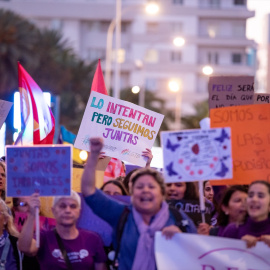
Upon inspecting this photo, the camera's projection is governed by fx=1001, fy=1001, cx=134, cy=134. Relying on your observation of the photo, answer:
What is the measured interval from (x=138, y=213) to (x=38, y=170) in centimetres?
89

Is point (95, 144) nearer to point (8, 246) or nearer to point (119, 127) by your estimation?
point (8, 246)

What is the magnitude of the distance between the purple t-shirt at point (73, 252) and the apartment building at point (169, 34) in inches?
2692

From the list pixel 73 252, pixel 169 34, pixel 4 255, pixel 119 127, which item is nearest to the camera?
pixel 73 252

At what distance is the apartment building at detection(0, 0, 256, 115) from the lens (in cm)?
7656

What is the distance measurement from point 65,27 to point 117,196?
7094cm

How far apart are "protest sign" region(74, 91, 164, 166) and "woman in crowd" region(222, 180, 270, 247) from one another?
3275mm

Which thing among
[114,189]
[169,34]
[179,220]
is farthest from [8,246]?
[169,34]

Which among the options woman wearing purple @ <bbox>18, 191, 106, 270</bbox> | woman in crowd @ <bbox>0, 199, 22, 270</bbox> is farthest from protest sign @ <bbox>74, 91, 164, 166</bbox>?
woman wearing purple @ <bbox>18, 191, 106, 270</bbox>

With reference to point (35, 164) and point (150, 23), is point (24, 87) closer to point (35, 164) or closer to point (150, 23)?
point (35, 164)

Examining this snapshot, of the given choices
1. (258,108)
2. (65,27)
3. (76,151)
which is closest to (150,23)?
(65,27)

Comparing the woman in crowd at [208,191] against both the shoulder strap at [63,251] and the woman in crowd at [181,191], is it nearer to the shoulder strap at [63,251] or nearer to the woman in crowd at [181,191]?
the woman in crowd at [181,191]

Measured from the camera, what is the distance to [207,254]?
706 cm

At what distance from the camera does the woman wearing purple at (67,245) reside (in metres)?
7.23

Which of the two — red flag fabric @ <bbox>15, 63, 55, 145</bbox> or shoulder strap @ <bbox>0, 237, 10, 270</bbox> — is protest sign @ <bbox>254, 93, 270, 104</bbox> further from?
shoulder strap @ <bbox>0, 237, 10, 270</bbox>
